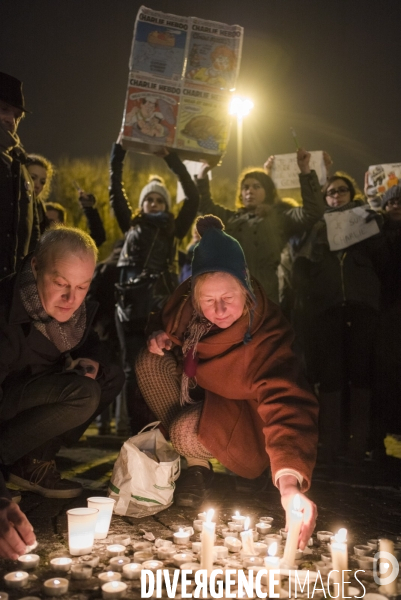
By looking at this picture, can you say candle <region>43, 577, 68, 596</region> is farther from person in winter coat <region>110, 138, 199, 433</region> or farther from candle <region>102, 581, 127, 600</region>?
person in winter coat <region>110, 138, 199, 433</region>

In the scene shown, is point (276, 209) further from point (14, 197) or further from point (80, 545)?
point (80, 545)

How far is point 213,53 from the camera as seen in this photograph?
5215mm

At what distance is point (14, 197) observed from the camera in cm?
426

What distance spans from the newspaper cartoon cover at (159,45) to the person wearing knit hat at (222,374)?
2420mm

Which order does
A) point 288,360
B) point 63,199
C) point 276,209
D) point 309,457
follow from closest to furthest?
point 309,457 → point 288,360 → point 276,209 → point 63,199

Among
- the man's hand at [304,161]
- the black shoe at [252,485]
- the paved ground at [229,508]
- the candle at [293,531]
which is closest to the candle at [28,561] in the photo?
the paved ground at [229,508]

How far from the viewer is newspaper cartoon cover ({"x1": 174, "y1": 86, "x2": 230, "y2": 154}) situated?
523cm

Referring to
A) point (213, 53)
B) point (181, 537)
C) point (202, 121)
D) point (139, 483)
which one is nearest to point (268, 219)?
point (202, 121)

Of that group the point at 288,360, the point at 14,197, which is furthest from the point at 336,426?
the point at 14,197

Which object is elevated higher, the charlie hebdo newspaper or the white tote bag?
the charlie hebdo newspaper

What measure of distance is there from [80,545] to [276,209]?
3533 millimetres

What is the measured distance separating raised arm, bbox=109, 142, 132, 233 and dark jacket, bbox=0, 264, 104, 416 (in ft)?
6.96

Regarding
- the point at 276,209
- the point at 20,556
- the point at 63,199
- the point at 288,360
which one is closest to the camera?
the point at 20,556

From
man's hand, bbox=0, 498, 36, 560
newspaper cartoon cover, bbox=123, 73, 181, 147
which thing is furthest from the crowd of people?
newspaper cartoon cover, bbox=123, 73, 181, 147
